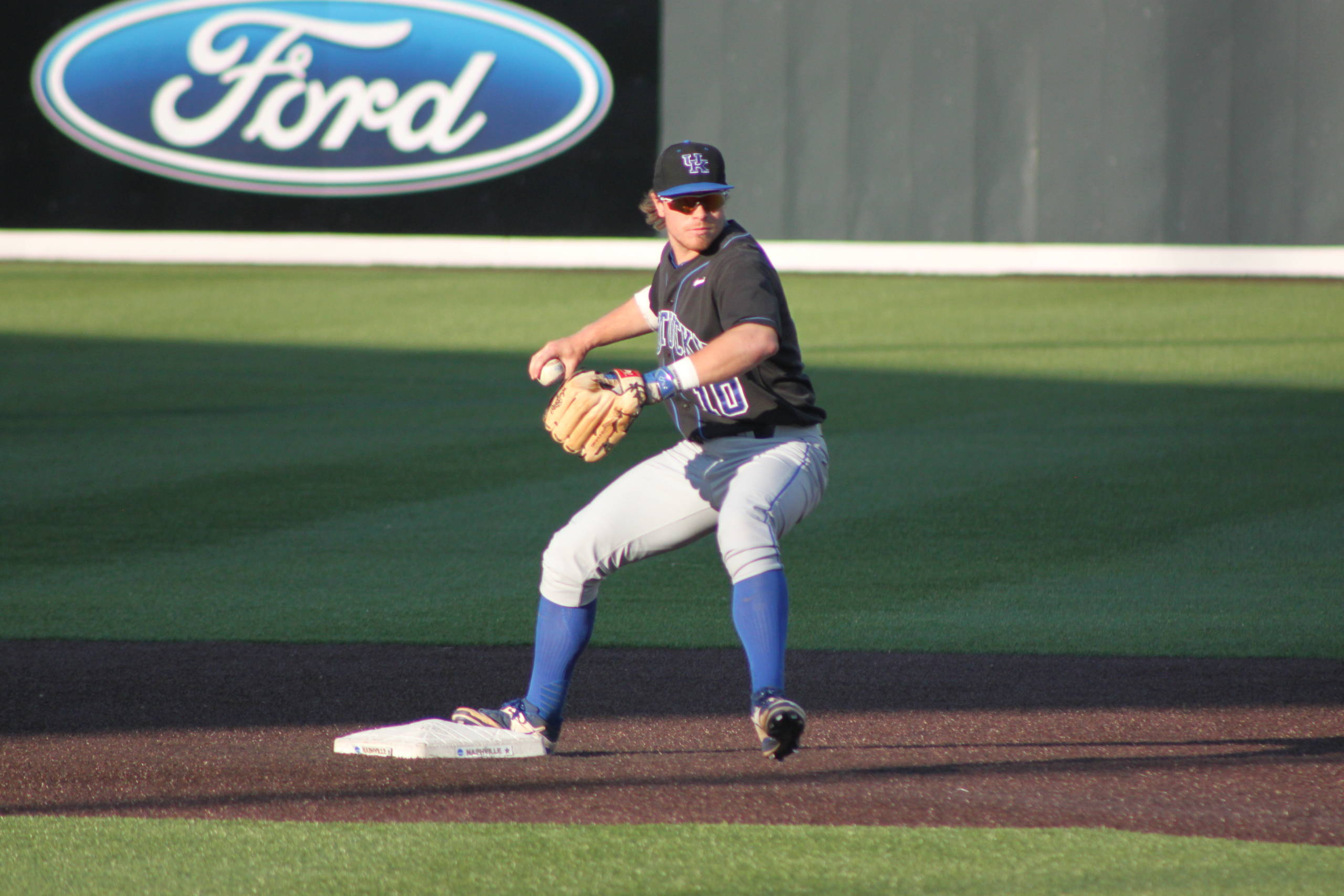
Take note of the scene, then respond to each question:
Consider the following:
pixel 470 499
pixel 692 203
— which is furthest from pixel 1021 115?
pixel 692 203

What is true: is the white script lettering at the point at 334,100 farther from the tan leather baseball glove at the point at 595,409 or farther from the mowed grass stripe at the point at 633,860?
the mowed grass stripe at the point at 633,860

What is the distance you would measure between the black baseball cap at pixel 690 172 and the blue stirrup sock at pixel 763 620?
1014 mm

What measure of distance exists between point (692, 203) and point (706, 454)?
67 cm

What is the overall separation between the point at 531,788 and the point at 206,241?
1937 centimetres

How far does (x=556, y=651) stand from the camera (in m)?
4.70

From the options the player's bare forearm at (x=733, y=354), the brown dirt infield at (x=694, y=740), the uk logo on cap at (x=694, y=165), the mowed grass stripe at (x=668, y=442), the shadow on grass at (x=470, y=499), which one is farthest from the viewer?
the mowed grass stripe at (x=668, y=442)

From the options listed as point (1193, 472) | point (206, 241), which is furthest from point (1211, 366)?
point (206, 241)

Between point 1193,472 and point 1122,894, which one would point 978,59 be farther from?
point 1122,894

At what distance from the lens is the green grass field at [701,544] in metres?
3.78

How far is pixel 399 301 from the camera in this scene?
18.8m

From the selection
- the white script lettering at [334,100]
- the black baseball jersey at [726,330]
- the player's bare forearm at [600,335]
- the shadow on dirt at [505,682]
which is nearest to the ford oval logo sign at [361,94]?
the white script lettering at [334,100]

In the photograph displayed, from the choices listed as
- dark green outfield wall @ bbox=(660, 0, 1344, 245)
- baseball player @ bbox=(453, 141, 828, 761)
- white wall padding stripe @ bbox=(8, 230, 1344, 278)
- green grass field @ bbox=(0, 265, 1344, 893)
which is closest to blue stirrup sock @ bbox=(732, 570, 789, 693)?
baseball player @ bbox=(453, 141, 828, 761)

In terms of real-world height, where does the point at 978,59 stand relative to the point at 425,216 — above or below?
above

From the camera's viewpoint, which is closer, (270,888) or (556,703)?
(270,888)
